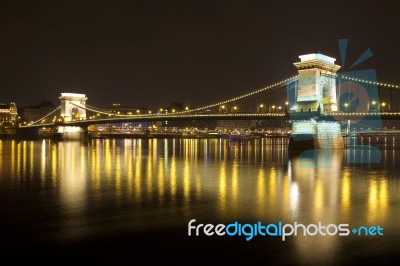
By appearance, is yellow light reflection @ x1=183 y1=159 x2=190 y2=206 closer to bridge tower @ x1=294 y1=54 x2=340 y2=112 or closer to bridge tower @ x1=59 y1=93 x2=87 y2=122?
bridge tower @ x1=294 y1=54 x2=340 y2=112

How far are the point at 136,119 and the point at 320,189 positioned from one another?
1633 inches

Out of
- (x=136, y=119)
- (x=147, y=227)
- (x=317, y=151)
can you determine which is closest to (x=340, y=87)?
(x=317, y=151)

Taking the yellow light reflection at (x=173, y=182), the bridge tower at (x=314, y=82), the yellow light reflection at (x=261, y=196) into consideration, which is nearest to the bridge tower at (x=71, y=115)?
the bridge tower at (x=314, y=82)

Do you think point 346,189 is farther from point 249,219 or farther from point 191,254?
point 191,254

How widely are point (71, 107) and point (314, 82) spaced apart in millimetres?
53875

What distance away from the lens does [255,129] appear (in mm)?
110500

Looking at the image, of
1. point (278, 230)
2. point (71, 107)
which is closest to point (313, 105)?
point (278, 230)

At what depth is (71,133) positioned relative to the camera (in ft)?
227

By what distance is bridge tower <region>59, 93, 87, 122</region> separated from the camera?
76887 mm

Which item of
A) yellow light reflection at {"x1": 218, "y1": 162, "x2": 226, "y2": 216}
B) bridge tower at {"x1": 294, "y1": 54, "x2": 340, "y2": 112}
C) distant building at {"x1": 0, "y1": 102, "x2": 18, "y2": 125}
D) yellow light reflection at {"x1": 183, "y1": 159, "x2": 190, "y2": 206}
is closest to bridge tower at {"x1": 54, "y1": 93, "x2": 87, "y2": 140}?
distant building at {"x1": 0, "y1": 102, "x2": 18, "y2": 125}

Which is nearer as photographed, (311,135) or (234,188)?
(234,188)

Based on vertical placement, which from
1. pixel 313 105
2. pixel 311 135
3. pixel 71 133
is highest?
pixel 313 105

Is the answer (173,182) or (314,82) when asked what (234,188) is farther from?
(314,82)

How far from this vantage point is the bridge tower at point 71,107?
252 ft
